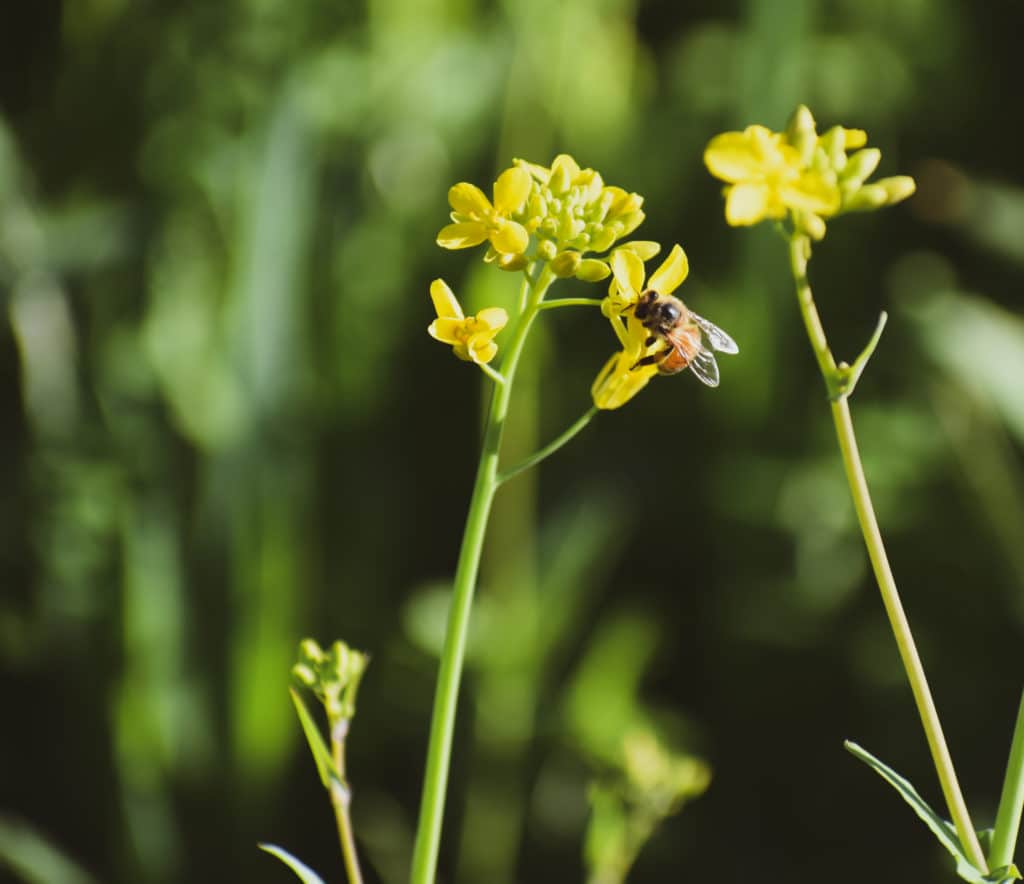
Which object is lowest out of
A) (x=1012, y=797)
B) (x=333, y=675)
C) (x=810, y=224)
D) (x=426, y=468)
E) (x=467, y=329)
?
(x=426, y=468)

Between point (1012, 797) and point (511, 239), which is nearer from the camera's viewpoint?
point (1012, 797)

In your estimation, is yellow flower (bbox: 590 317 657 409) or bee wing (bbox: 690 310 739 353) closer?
yellow flower (bbox: 590 317 657 409)

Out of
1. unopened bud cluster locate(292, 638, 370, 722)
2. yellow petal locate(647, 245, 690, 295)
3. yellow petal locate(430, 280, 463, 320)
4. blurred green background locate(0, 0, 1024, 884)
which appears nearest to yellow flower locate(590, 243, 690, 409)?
yellow petal locate(647, 245, 690, 295)

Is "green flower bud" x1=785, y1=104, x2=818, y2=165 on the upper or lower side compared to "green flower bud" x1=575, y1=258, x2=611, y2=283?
upper

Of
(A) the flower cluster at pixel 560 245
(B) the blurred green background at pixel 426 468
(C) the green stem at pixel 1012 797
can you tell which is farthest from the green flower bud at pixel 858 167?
(B) the blurred green background at pixel 426 468

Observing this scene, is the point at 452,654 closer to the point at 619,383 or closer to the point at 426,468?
the point at 619,383

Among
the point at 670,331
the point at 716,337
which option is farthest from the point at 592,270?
the point at 716,337

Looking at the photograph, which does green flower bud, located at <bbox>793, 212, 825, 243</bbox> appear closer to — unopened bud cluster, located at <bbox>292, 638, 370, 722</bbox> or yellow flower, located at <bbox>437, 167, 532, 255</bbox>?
yellow flower, located at <bbox>437, 167, 532, 255</bbox>
